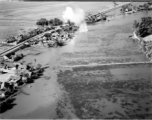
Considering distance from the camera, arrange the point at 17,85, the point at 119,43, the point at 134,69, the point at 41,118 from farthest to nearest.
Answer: the point at 119,43
the point at 134,69
the point at 17,85
the point at 41,118

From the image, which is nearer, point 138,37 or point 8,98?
point 8,98

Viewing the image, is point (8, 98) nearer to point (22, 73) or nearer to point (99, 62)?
point (22, 73)

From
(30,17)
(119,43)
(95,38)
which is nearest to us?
(119,43)

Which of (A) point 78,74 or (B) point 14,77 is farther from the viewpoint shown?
(A) point 78,74

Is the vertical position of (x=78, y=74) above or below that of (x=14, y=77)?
below

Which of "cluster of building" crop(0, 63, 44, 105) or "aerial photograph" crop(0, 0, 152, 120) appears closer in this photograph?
"aerial photograph" crop(0, 0, 152, 120)

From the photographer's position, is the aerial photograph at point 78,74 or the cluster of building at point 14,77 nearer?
the aerial photograph at point 78,74

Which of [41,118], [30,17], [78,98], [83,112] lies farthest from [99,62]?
[30,17]

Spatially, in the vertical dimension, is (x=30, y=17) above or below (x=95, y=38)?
above
